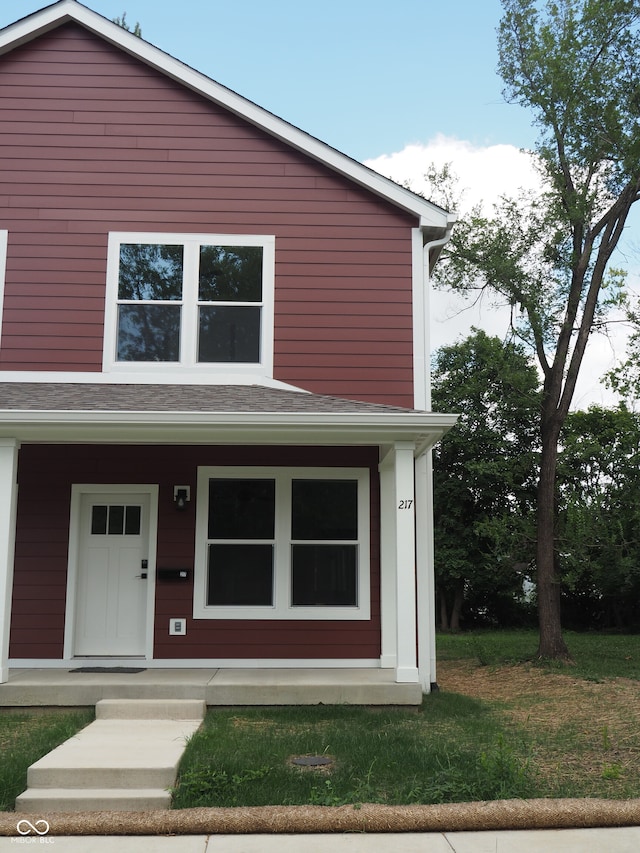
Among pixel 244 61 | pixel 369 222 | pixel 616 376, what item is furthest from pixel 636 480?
pixel 244 61

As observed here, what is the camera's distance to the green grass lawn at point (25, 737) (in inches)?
209

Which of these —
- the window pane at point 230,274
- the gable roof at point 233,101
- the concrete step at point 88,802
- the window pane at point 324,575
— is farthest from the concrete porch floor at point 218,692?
the gable roof at point 233,101

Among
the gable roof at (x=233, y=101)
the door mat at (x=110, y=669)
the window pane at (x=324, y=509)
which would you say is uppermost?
the gable roof at (x=233, y=101)

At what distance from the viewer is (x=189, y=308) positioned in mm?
9516

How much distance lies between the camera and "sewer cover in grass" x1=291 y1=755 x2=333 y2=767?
5746mm

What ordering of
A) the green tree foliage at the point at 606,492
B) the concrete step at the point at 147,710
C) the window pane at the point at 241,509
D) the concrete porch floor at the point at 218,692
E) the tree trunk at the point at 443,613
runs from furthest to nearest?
the tree trunk at the point at 443,613
the green tree foliage at the point at 606,492
the window pane at the point at 241,509
the concrete porch floor at the point at 218,692
the concrete step at the point at 147,710

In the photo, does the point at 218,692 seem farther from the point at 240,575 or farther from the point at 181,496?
the point at 181,496

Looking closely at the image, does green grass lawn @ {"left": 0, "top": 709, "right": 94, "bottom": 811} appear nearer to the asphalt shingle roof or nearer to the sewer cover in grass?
the sewer cover in grass

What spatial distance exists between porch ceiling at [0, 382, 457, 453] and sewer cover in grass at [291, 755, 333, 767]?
9.63 ft

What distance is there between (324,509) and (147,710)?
9.55 ft

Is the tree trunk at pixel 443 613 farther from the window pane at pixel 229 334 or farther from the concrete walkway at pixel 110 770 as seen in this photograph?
the concrete walkway at pixel 110 770

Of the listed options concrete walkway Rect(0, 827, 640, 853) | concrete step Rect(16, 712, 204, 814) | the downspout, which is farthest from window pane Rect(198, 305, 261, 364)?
concrete walkway Rect(0, 827, 640, 853)

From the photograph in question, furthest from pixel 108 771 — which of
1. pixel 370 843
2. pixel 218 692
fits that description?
pixel 218 692

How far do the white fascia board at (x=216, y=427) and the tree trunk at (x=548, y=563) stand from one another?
478 centimetres
